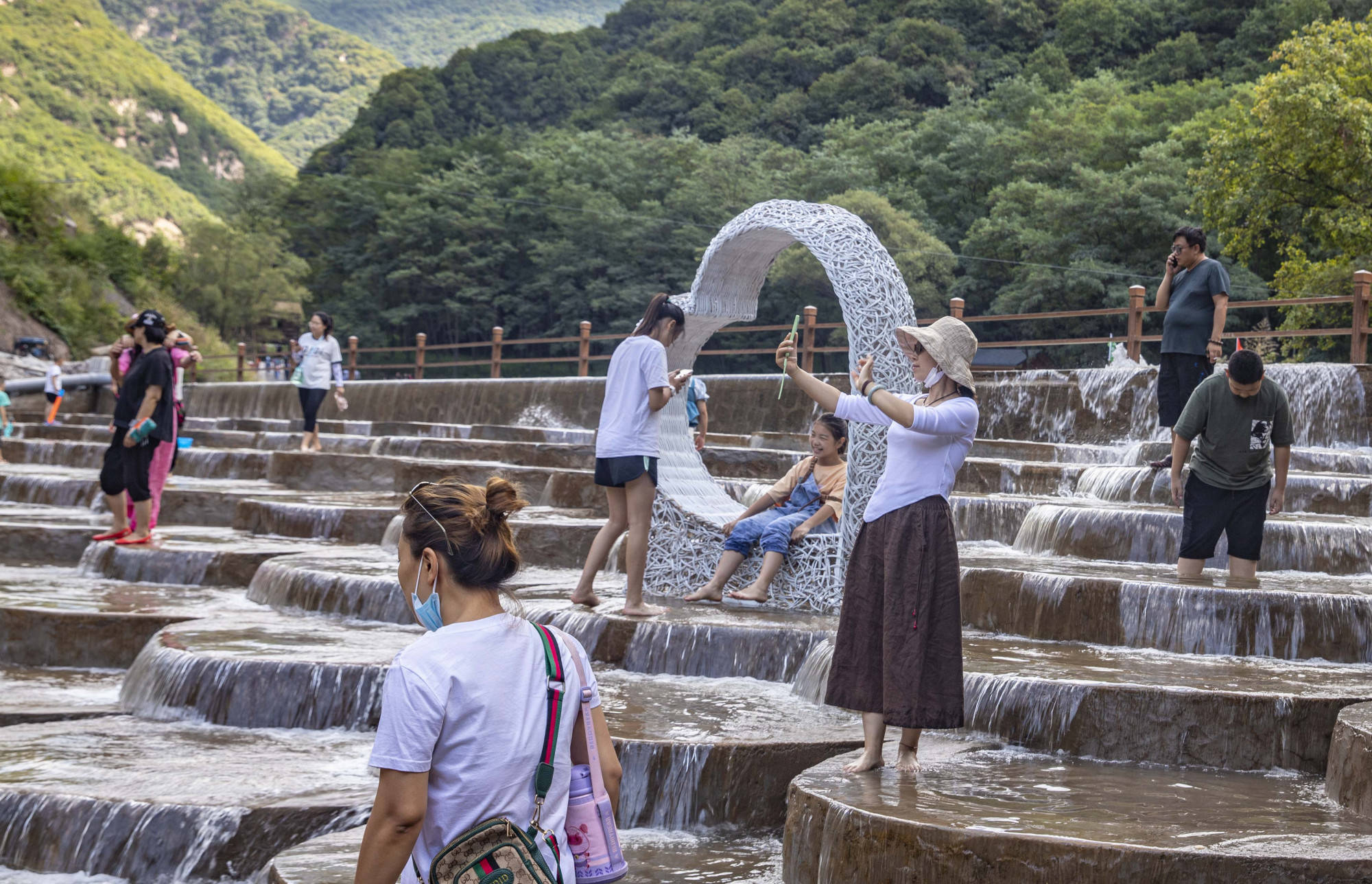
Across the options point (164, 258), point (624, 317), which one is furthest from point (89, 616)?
point (164, 258)

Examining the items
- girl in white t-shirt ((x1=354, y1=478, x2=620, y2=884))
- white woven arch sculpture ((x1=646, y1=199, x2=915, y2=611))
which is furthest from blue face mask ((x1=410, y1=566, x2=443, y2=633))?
white woven arch sculpture ((x1=646, y1=199, x2=915, y2=611))

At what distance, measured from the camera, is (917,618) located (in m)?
4.13

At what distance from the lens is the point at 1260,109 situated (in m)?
21.6

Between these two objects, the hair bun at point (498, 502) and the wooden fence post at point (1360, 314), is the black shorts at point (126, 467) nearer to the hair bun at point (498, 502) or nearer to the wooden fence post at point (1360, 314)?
the hair bun at point (498, 502)

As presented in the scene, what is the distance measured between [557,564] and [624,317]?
104 ft

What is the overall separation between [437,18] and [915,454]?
521 feet

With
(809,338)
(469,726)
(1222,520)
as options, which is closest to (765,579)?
(1222,520)

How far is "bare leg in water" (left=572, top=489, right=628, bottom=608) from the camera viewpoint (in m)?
6.67

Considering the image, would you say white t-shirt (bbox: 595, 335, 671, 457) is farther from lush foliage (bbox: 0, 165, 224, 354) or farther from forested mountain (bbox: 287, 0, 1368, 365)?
lush foliage (bbox: 0, 165, 224, 354)

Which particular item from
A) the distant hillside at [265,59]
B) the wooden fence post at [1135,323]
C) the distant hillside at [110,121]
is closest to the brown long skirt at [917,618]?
the wooden fence post at [1135,323]

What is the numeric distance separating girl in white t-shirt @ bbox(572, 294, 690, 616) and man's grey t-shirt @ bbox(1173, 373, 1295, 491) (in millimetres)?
2761

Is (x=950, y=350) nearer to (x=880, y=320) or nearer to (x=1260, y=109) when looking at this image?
(x=880, y=320)

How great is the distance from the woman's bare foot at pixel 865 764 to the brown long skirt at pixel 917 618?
206 mm

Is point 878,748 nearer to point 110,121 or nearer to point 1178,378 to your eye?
point 1178,378
